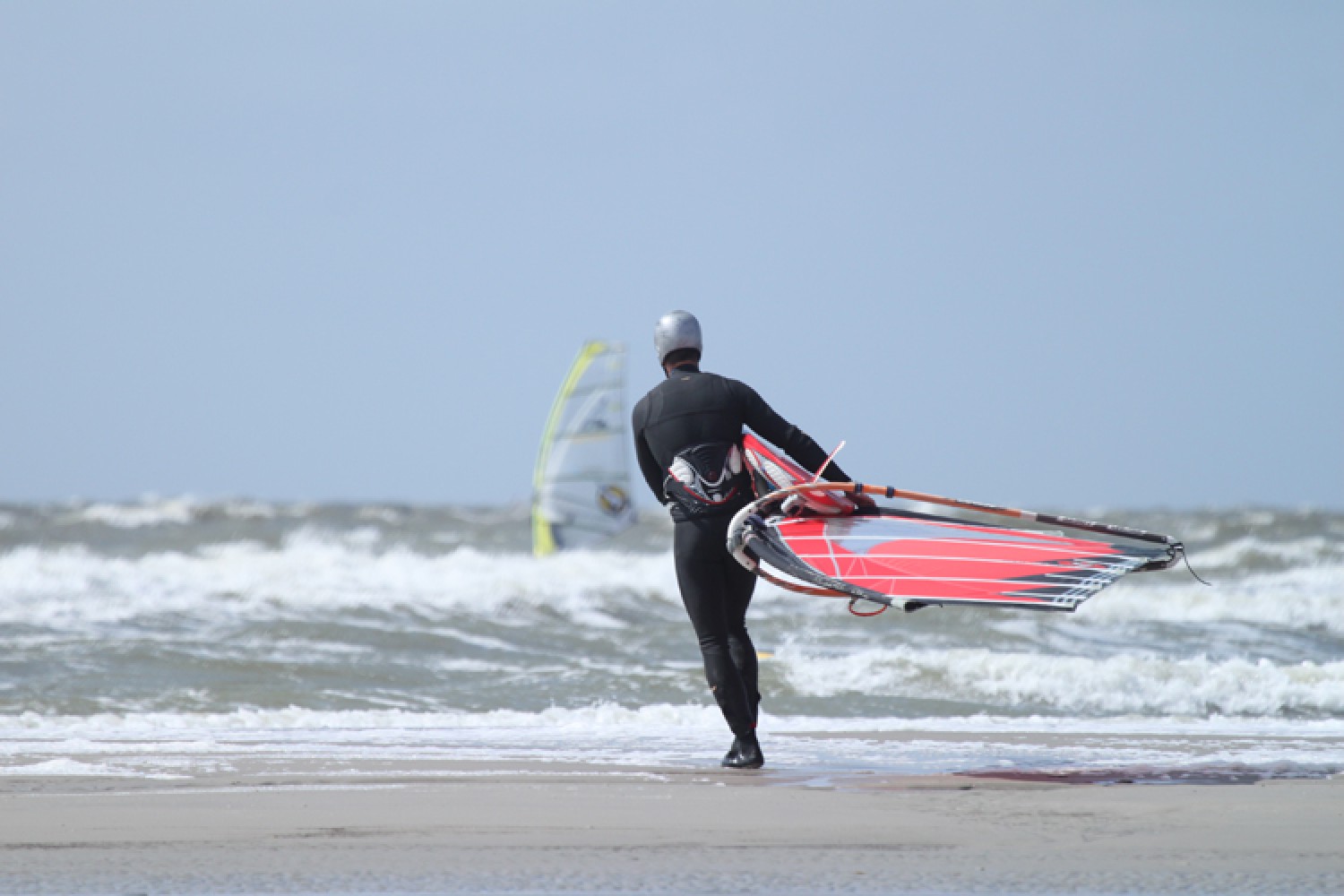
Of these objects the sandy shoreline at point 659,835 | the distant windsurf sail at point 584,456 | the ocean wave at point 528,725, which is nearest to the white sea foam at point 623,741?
the ocean wave at point 528,725

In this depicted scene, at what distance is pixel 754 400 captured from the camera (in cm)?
454

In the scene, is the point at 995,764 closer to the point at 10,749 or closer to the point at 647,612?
the point at 10,749

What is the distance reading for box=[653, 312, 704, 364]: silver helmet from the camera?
464cm

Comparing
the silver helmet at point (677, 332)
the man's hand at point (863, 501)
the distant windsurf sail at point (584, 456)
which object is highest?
the distant windsurf sail at point (584, 456)

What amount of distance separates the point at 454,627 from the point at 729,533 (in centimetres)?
670

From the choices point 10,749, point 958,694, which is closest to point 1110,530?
point 958,694

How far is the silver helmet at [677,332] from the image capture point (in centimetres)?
464

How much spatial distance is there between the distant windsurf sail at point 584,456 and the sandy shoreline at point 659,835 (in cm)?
1368

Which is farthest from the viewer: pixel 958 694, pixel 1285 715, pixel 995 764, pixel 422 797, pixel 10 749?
pixel 958 694

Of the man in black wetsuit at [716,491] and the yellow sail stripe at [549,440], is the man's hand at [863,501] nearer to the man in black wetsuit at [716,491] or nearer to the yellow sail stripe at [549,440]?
the man in black wetsuit at [716,491]

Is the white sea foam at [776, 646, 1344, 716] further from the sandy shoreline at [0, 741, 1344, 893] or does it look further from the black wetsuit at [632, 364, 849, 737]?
the sandy shoreline at [0, 741, 1344, 893]

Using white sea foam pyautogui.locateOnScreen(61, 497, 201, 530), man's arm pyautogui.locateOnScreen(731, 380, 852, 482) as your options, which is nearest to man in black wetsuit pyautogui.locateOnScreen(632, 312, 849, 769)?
man's arm pyautogui.locateOnScreen(731, 380, 852, 482)

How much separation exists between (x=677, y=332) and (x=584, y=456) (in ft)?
43.8

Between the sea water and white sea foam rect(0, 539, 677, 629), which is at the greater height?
white sea foam rect(0, 539, 677, 629)
